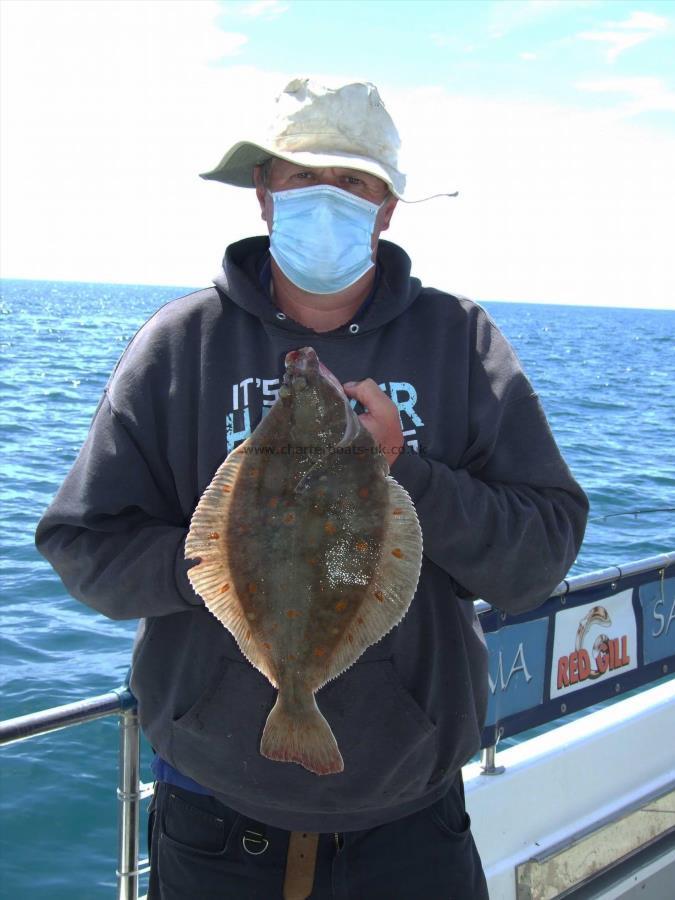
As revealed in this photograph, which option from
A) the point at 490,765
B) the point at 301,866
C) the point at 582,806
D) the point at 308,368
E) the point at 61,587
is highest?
the point at 308,368

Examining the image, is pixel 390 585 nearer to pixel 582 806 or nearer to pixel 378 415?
pixel 378 415

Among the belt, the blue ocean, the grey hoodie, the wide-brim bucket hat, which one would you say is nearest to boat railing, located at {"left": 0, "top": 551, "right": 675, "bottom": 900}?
the blue ocean

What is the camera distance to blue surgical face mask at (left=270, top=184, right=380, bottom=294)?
2.58 metres

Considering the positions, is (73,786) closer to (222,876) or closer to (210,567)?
(222,876)

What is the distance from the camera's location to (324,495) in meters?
2.14

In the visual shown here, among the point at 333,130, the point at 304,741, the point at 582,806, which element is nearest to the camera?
the point at 304,741

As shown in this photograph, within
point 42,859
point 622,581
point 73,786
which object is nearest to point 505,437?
point 622,581

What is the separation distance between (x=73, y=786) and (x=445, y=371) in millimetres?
5187

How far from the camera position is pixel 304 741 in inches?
82.9

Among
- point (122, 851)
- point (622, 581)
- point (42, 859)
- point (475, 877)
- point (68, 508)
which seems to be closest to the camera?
point (68, 508)

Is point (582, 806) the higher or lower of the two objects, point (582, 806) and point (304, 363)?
the lower

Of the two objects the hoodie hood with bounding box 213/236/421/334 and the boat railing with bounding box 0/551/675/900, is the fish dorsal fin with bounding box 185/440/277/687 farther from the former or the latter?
the boat railing with bounding box 0/551/675/900

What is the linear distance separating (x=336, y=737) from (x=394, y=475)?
730 mm

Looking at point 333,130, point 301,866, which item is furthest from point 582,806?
point 333,130
